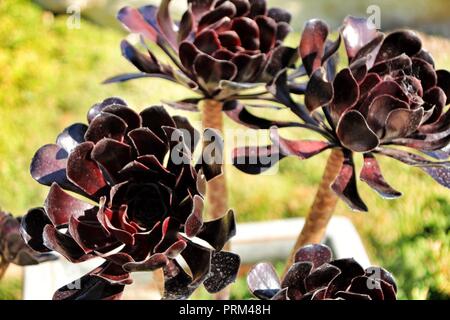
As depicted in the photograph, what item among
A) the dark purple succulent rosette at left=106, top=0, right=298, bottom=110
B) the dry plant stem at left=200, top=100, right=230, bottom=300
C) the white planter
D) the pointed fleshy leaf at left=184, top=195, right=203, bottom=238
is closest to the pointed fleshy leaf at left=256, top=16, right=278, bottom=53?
the dark purple succulent rosette at left=106, top=0, right=298, bottom=110

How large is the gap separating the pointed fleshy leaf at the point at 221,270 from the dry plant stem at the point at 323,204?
0.21 m

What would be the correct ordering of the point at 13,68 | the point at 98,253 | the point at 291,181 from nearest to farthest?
1. the point at 98,253
2. the point at 291,181
3. the point at 13,68

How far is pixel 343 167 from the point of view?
757 millimetres

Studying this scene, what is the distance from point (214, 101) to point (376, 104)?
0.25 m

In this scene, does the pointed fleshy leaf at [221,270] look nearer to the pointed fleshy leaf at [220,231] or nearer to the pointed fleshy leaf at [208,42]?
the pointed fleshy leaf at [220,231]

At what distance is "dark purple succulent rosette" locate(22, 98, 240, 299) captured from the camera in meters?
0.62

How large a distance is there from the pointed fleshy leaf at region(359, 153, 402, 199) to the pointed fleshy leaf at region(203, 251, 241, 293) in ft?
0.59

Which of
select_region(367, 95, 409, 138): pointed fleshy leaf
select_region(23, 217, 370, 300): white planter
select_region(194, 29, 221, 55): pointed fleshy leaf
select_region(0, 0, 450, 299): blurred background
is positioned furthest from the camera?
select_region(0, 0, 450, 299): blurred background

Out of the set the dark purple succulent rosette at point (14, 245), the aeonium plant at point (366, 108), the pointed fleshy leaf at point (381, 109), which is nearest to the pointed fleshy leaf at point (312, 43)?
the aeonium plant at point (366, 108)

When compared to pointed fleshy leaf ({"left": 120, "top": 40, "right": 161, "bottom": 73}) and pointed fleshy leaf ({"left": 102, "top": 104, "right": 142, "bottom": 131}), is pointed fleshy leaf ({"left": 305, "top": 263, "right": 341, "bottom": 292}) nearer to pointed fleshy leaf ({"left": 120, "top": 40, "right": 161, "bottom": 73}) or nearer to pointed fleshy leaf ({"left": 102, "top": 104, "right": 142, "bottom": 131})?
pointed fleshy leaf ({"left": 102, "top": 104, "right": 142, "bottom": 131})

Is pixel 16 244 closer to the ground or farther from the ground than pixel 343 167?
closer to the ground

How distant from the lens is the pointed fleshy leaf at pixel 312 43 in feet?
2.54
